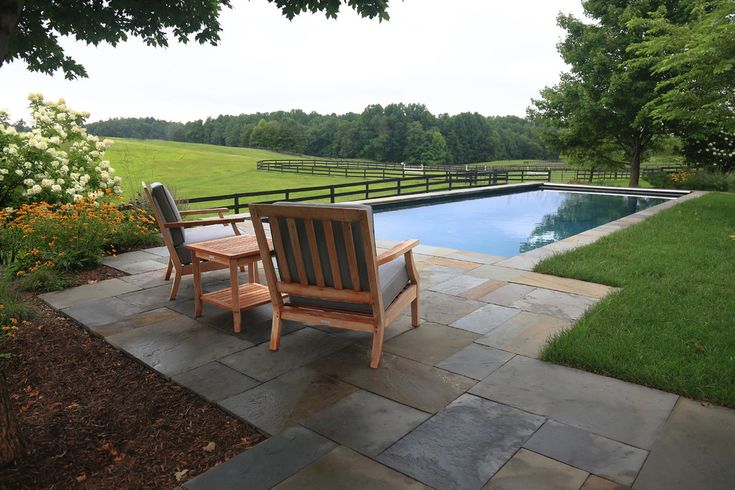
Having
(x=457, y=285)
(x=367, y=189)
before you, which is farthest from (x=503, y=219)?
(x=457, y=285)

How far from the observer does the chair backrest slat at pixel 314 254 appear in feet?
8.61

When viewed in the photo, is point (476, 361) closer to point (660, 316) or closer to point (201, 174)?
point (660, 316)

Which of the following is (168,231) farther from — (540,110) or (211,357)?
(540,110)

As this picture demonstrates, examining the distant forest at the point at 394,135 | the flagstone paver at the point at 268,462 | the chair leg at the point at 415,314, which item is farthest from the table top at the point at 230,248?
the distant forest at the point at 394,135

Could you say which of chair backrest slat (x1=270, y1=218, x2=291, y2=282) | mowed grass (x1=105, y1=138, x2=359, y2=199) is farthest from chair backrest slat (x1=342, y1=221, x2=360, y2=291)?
mowed grass (x1=105, y1=138, x2=359, y2=199)

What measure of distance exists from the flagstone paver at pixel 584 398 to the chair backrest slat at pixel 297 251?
1112 mm

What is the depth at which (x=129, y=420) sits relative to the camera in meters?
2.18

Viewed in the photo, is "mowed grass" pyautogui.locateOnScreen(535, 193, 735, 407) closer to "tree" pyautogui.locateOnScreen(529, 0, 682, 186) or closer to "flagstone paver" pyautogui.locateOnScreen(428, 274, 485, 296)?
"flagstone paver" pyautogui.locateOnScreen(428, 274, 485, 296)

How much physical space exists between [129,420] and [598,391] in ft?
7.25

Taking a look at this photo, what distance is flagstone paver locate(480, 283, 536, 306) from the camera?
385 centimetres

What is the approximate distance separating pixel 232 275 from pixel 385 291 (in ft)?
3.49

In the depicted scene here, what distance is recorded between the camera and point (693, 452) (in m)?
1.85

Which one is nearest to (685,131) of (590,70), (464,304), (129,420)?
(590,70)

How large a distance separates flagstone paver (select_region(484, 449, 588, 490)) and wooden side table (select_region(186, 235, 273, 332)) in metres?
1.91
